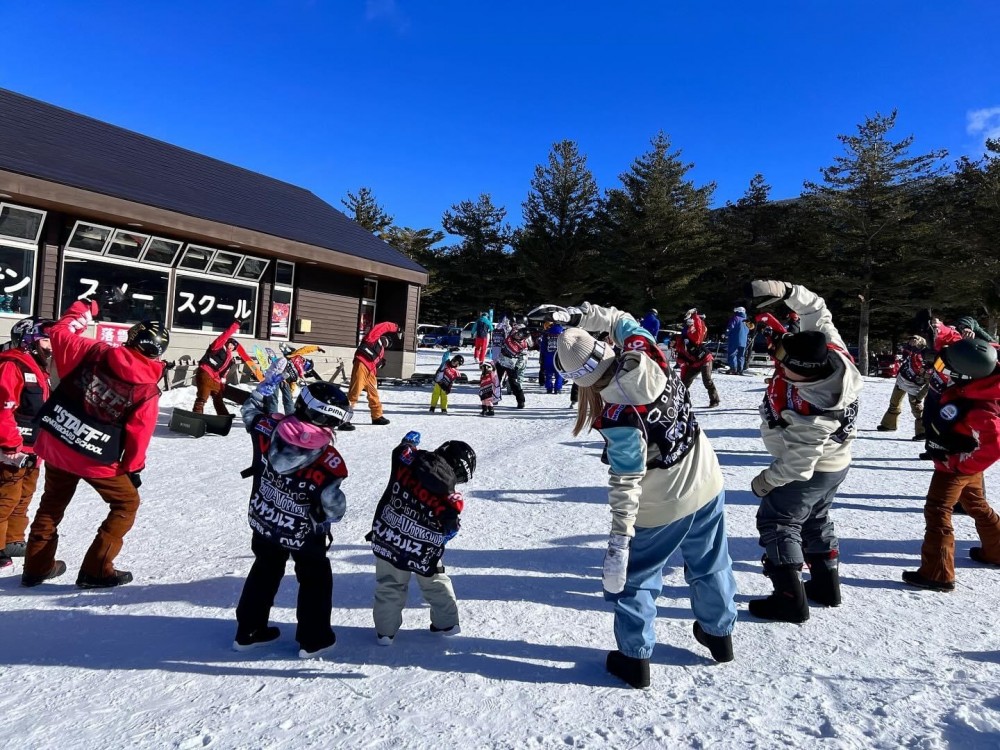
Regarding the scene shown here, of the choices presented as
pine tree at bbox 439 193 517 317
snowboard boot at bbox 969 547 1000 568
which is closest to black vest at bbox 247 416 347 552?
snowboard boot at bbox 969 547 1000 568

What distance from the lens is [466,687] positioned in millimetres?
2789

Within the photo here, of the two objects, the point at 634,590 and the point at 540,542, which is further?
the point at 540,542

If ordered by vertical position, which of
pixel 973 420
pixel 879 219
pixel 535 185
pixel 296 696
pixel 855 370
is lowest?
pixel 296 696

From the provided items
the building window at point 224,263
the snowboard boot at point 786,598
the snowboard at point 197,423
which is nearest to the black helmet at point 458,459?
the snowboard boot at point 786,598

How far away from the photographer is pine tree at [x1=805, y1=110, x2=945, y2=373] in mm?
26516

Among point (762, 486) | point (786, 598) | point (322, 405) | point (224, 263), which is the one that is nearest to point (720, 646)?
point (786, 598)

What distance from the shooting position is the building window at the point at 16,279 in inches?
400

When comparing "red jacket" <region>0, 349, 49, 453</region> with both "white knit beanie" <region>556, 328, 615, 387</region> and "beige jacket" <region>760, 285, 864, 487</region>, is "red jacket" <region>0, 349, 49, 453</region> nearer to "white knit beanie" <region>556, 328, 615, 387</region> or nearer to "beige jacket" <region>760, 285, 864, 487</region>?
"white knit beanie" <region>556, 328, 615, 387</region>

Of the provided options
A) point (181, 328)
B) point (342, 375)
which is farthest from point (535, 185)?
point (181, 328)

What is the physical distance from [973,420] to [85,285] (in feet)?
43.6

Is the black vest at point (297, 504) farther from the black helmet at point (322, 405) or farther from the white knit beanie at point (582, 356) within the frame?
the white knit beanie at point (582, 356)

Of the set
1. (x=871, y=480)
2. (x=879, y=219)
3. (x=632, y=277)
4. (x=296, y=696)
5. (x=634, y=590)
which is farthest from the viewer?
(x=632, y=277)

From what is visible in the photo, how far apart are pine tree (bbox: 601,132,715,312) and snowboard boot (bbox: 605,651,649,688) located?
33.6 m

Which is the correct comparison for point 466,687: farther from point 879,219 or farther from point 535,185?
point 535,185
